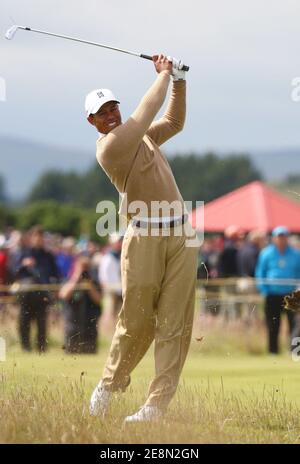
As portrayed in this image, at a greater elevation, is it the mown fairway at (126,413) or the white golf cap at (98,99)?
the white golf cap at (98,99)

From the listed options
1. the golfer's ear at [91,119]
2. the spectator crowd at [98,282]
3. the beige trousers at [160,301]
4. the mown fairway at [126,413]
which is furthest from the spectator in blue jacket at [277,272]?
the golfer's ear at [91,119]

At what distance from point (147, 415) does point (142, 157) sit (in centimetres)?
178

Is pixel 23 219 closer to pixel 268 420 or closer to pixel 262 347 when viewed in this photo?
pixel 262 347

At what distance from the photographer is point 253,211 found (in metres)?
30.2

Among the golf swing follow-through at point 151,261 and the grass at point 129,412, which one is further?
the golf swing follow-through at point 151,261

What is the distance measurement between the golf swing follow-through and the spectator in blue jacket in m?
8.99

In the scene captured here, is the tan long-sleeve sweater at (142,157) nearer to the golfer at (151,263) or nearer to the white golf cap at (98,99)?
the golfer at (151,263)

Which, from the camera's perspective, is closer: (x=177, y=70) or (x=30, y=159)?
(x=177, y=70)

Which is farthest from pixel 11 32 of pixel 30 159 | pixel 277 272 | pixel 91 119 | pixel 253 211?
pixel 30 159

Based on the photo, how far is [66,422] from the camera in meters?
8.06

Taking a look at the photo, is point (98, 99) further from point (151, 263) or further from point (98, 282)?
point (98, 282)

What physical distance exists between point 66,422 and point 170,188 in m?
1.88

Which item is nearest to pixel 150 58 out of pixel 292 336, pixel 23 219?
pixel 292 336

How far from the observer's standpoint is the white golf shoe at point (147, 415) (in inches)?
334
